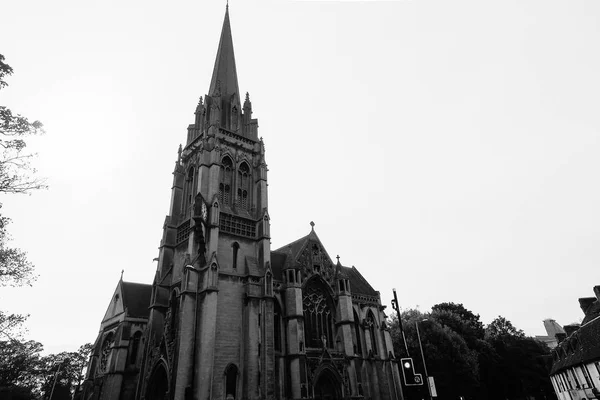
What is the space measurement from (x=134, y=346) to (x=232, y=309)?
502 inches

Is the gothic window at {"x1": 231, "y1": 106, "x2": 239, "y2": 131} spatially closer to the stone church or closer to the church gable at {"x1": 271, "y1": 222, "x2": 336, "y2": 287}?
the stone church

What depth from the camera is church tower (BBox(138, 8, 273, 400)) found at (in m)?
26.1

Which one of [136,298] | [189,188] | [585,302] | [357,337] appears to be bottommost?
[357,337]

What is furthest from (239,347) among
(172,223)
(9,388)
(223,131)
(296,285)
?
(9,388)

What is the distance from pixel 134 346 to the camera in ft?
112

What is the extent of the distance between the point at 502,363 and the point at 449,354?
85.4 ft

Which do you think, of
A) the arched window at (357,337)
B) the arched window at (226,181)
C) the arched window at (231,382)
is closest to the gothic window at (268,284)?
the arched window at (231,382)

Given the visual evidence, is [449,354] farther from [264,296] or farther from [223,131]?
[223,131]

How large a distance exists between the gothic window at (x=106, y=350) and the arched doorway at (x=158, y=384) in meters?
8.69

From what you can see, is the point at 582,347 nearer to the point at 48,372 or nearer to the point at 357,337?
the point at 357,337

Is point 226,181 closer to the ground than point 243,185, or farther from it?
closer to the ground

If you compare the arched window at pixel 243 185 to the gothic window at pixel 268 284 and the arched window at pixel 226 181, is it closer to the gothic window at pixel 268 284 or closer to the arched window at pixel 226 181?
the arched window at pixel 226 181

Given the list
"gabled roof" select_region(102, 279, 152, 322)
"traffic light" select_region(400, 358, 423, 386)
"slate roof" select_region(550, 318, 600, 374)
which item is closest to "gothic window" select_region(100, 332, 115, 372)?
"gabled roof" select_region(102, 279, 152, 322)

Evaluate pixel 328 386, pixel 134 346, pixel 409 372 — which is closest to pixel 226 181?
pixel 134 346
